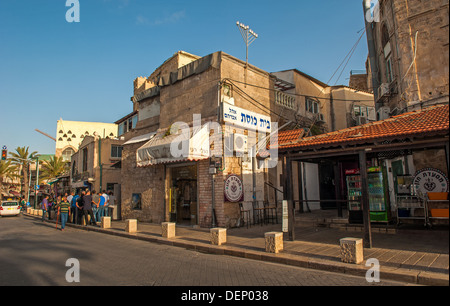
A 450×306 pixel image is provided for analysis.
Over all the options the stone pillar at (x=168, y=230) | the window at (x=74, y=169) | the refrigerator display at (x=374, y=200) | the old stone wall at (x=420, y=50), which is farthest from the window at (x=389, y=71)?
the window at (x=74, y=169)

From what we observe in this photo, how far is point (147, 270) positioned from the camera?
6.34m

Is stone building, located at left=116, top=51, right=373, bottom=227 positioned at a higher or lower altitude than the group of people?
higher

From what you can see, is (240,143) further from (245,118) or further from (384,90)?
(384,90)

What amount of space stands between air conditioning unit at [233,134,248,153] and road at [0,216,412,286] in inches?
217

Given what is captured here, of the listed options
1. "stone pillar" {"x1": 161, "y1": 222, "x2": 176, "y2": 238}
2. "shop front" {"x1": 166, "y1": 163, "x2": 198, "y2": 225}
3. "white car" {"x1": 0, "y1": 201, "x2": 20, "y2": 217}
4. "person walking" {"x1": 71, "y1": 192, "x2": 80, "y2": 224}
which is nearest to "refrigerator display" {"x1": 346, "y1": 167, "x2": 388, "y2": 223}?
"stone pillar" {"x1": 161, "y1": 222, "x2": 176, "y2": 238}

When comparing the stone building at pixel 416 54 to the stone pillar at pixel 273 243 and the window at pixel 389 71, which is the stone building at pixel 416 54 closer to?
the window at pixel 389 71

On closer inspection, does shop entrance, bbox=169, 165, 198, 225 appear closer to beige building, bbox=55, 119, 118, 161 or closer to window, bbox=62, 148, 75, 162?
beige building, bbox=55, 119, 118, 161

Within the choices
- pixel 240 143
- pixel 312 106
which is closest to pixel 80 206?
pixel 240 143

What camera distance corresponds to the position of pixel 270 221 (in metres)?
14.2

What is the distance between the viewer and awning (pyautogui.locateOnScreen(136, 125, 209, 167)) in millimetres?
12094

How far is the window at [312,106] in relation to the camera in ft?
64.7

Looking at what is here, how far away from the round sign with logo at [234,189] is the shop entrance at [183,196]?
8.30ft

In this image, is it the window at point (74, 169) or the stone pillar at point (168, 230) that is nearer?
the stone pillar at point (168, 230)
